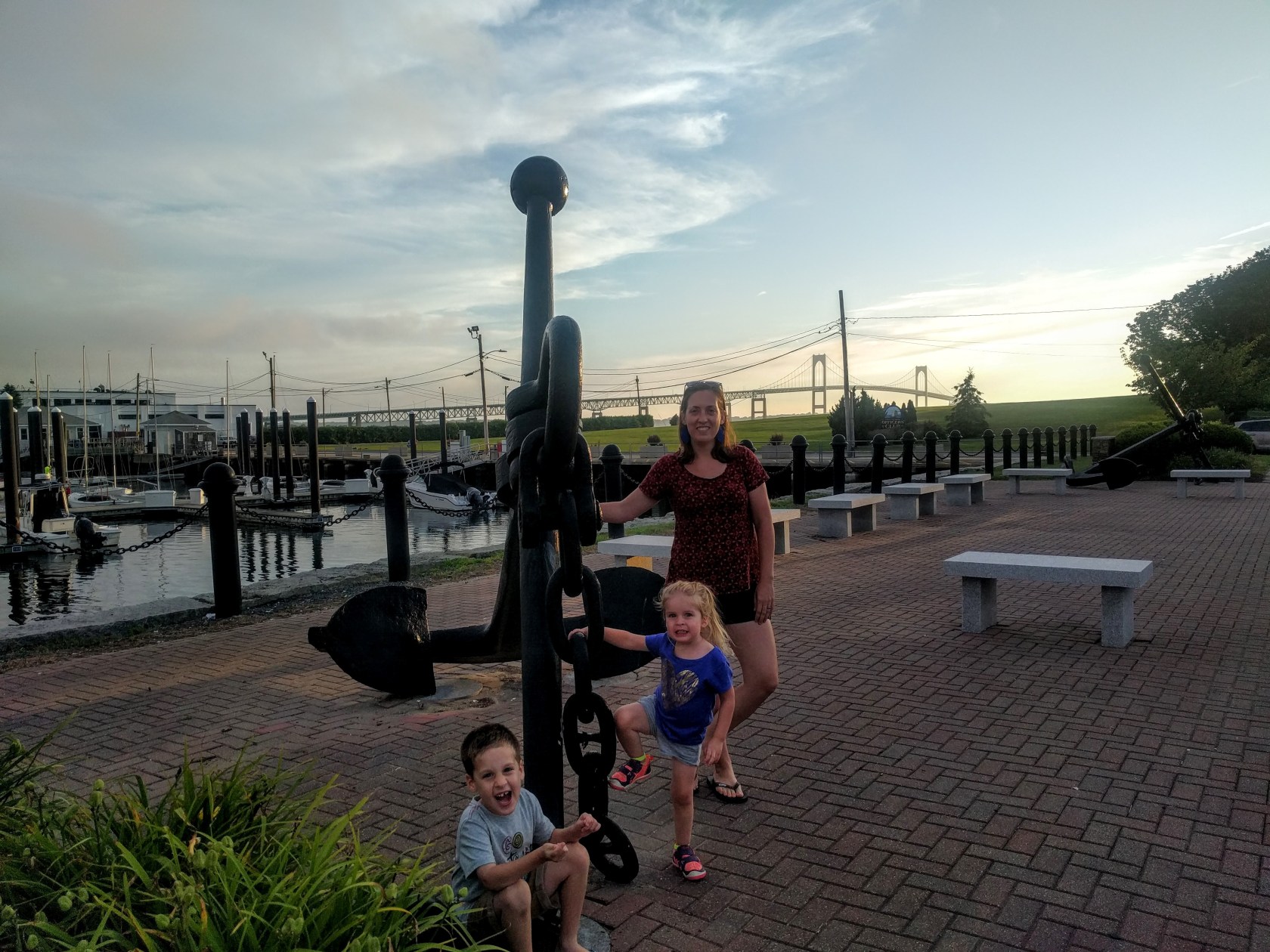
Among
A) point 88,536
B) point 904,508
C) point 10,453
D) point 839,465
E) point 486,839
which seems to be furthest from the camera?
point 10,453

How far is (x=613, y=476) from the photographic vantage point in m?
12.5

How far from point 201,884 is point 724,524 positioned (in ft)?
6.70

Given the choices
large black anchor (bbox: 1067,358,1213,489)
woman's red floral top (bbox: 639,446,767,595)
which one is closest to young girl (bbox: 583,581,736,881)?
woman's red floral top (bbox: 639,446,767,595)

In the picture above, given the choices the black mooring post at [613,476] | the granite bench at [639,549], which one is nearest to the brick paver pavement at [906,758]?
the granite bench at [639,549]

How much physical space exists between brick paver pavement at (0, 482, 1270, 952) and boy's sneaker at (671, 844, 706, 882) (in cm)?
4

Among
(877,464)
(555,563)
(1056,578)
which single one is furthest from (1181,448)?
(555,563)

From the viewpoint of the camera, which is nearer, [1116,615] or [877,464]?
[1116,615]

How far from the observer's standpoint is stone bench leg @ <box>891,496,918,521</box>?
14.3 metres

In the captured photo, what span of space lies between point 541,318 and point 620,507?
2.80 feet

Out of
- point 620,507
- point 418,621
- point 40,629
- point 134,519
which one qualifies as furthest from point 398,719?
point 134,519

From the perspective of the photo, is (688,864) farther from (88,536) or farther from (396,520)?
(88,536)

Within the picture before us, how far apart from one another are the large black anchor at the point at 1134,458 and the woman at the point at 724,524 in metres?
10.5

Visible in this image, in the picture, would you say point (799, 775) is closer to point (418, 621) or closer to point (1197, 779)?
point (1197, 779)

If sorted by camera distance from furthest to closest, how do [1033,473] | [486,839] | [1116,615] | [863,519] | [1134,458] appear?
1. [1134,458]
2. [1033,473]
3. [863,519]
4. [1116,615]
5. [486,839]
